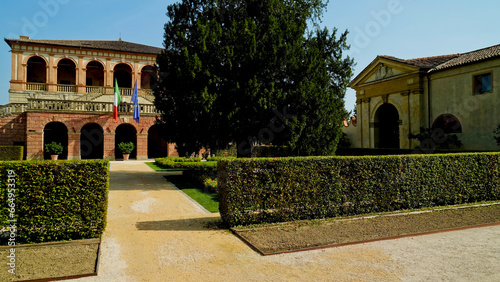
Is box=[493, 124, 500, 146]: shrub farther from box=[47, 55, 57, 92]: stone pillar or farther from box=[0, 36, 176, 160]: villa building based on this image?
box=[47, 55, 57, 92]: stone pillar

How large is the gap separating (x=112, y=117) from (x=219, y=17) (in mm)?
16539

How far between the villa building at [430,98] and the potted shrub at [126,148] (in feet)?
69.3

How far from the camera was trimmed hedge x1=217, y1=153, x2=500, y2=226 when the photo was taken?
698 cm

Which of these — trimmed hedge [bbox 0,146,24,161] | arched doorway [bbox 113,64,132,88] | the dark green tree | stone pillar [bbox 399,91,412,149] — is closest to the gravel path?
the dark green tree

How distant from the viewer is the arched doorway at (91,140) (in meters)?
26.0

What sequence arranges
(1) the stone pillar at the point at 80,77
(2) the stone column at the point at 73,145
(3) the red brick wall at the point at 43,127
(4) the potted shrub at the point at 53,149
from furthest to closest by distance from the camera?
(1) the stone pillar at the point at 80,77
(2) the stone column at the point at 73,145
(4) the potted shrub at the point at 53,149
(3) the red brick wall at the point at 43,127

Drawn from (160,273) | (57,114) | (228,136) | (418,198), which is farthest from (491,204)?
(57,114)

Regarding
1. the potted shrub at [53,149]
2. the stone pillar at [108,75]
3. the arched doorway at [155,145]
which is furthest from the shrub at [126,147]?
the stone pillar at [108,75]

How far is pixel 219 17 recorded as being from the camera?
1334 centimetres

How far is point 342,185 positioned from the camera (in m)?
7.91

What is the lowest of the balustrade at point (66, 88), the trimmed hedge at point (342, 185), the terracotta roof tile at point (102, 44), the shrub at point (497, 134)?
the trimmed hedge at point (342, 185)

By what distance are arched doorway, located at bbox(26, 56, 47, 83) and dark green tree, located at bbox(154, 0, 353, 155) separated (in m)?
26.6

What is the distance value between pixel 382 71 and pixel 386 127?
5.11 metres

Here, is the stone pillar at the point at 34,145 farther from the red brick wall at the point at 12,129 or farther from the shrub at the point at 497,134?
the shrub at the point at 497,134
